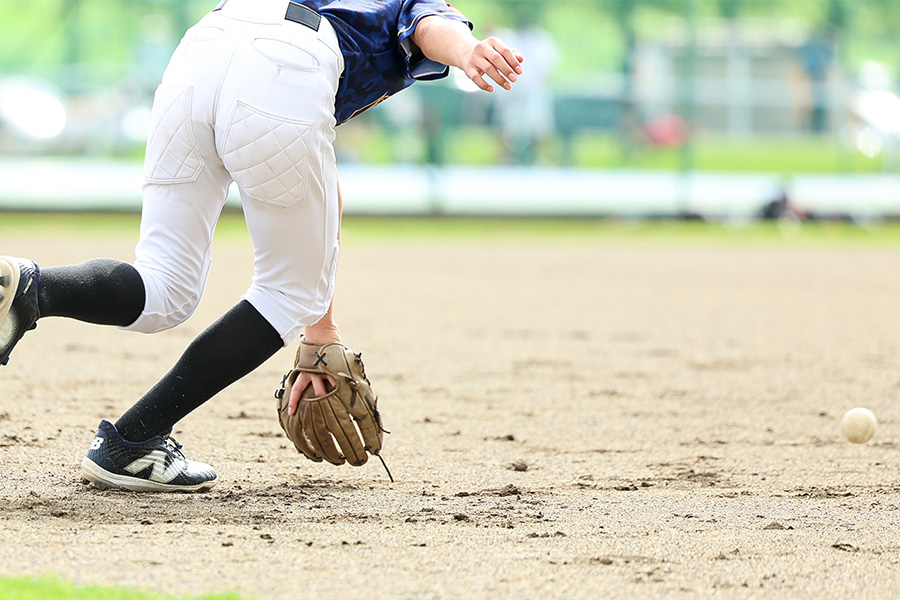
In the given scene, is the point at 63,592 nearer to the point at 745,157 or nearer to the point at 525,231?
the point at 525,231

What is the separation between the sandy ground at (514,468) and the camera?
85.4 inches

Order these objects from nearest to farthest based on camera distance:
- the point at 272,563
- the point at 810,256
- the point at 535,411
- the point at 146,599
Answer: the point at 146,599
the point at 272,563
the point at 535,411
the point at 810,256

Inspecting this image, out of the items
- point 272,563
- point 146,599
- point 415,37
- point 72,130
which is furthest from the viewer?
point 72,130

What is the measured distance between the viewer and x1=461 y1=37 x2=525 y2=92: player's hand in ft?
7.95

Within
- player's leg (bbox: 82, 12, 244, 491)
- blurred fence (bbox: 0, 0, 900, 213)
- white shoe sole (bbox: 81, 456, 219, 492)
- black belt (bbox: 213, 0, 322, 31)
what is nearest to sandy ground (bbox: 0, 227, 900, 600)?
white shoe sole (bbox: 81, 456, 219, 492)

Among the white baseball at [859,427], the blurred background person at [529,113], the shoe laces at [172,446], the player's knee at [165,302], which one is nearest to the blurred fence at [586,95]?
the blurred background person at [529,113]

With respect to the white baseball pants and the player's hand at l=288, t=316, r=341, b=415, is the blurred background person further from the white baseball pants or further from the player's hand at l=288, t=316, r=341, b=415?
the white baseball pants

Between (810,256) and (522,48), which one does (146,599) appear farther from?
(522,48)

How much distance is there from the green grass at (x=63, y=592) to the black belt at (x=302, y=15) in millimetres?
1229

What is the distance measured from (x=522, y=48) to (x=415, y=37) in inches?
472

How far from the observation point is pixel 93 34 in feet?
45.1

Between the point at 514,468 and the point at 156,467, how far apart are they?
99 cm

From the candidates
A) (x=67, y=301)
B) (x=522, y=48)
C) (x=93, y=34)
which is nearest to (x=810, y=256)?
(x=522, y=48)

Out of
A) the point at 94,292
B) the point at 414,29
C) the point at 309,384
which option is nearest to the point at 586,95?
the point at 309,384
